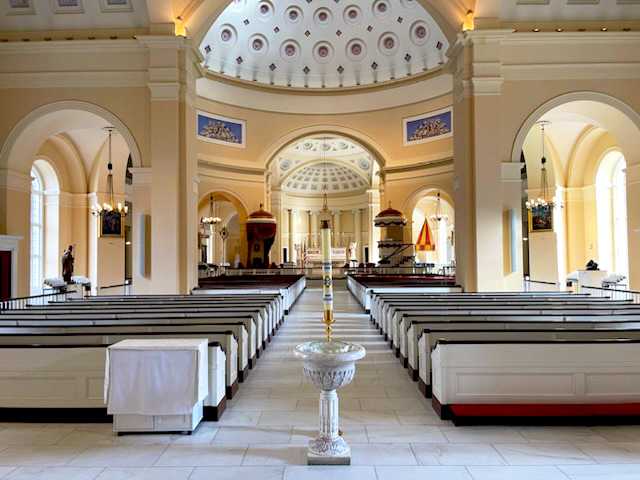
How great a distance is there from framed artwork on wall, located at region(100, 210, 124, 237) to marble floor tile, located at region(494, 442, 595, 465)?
14.4 metres

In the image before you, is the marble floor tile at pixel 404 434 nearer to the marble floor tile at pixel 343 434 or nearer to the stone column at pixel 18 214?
the marble floor tile at pixel 343 434

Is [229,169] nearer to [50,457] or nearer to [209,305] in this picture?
[209,305]

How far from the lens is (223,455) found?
3838mm

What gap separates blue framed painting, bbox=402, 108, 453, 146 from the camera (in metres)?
21.0

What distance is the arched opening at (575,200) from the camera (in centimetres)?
1616

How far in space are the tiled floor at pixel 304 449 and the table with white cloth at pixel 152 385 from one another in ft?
0.46

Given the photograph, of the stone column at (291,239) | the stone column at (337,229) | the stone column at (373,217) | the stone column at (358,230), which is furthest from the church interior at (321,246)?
the stone column at (337,229)

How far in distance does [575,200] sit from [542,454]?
15.1 metres

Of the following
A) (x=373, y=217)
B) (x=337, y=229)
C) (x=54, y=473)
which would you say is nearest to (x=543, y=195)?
(x=373, y=217)

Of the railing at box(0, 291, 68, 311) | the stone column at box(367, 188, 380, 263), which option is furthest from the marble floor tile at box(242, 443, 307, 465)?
the stone column at box(367, 188, 380, 263)

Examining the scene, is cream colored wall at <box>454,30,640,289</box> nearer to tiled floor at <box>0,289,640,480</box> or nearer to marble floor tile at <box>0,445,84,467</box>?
tiled floor at <box>0,289,640,480</box>

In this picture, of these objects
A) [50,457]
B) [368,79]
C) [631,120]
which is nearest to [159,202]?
[50,457]

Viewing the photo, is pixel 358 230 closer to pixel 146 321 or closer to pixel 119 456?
pixel 146 321

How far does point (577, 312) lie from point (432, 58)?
1694 centimetres
